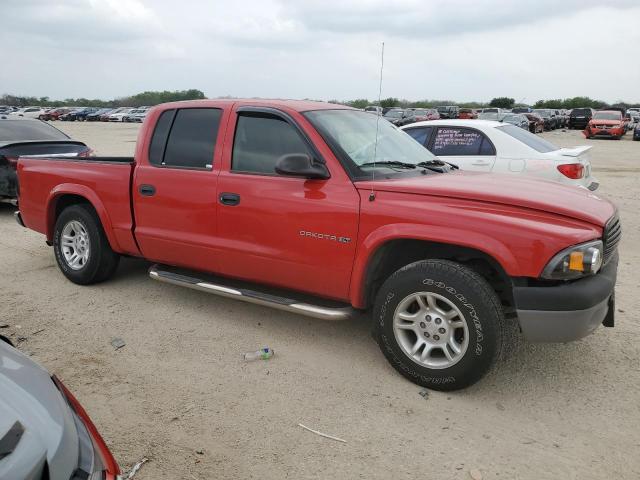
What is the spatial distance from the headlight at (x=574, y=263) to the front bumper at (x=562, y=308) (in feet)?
0.22

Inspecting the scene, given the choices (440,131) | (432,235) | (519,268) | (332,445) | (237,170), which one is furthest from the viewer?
(440,131)

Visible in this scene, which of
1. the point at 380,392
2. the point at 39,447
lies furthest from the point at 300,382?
the point at 39,447

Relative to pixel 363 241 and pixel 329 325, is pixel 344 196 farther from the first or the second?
pixel 329 325

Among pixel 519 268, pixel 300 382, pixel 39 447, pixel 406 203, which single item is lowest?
pixel 300 382

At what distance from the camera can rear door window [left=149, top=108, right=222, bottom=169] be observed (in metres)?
4.37

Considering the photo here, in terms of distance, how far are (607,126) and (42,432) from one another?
3362 centimetres

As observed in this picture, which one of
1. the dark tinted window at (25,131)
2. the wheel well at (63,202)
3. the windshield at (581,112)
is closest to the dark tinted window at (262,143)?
the wheel well at (63,202)

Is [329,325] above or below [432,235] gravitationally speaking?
below

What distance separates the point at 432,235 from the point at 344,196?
0.67 meters

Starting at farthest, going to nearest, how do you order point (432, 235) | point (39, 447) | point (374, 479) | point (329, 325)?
point (329, 325) → point (432, 235) → point (374, 479) → point (39, 447)

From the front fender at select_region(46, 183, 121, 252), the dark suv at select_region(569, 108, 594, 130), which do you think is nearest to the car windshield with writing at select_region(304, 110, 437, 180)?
the front fender at select_region(46, 183, 121, 252)

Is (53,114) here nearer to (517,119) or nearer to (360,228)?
(517,119)

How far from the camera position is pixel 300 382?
11.6 ft

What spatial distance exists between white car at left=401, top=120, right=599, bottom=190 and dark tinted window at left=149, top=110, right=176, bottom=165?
4214 millimetres
